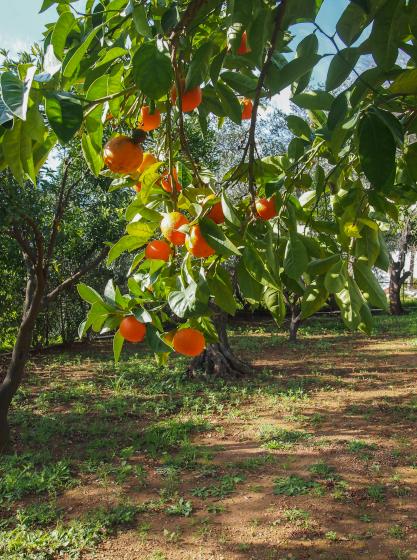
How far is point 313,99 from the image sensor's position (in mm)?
928

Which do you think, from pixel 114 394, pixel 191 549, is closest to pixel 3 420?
pixel 114 394

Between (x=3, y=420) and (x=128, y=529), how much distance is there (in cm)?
174

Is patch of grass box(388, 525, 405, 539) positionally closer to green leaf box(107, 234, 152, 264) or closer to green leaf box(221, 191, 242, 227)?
green leaf box(107, 234, 152, 264)

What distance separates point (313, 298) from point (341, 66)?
47cm

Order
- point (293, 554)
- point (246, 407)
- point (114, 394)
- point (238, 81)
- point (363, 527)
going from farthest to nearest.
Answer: point (114, 394), point (246, 407), point (363, 527), point (293, 554), point (238, 81)

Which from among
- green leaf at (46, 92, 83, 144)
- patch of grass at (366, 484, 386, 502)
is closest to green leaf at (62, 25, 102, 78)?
green leaf at (46, 92, 83, 144)

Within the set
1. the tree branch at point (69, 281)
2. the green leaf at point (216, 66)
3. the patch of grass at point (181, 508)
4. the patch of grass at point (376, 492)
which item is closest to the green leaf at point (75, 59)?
the green leaf at point (216, 66)

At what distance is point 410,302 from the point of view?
16.8m

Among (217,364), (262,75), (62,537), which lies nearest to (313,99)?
(262,75)

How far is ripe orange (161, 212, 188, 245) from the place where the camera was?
34.6 inches

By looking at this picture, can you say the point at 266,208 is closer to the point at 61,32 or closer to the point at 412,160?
the point at 412,160

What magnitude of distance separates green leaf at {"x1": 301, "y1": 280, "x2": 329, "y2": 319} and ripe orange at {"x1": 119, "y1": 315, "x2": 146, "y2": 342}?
333mm

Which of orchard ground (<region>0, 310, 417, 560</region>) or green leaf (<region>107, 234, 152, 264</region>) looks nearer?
green leaf (<region>107, 234, 152, 264</region>)

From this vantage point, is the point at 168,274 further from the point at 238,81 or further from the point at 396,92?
the point at 396,92
